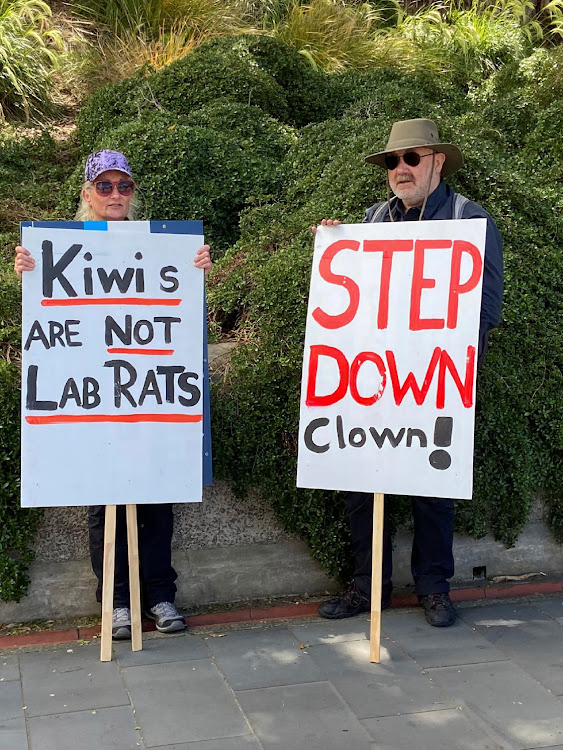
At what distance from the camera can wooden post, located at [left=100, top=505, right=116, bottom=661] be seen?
3855 mm

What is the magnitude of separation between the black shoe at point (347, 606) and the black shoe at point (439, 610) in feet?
0.89

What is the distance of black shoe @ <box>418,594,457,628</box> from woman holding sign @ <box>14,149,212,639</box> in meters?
1.10

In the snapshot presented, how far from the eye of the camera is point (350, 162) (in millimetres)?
5582

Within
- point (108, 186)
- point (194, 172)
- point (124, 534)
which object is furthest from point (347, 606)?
point (194, 172)

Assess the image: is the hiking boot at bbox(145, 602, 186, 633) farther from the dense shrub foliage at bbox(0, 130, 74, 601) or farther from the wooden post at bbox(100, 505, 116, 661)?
the dense shrub foliage at bbox(0, 130, 74, 601)

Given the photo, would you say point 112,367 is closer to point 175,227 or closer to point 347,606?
point 175,227

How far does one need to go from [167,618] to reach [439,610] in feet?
3.98

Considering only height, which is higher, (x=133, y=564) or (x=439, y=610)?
(x=133, y=564)

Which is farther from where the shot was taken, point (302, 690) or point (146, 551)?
point (146, 551)

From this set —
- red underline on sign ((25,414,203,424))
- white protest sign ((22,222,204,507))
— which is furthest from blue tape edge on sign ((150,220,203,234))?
red underline on sign ((25,414,203,424))

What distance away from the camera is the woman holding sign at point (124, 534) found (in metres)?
4.10

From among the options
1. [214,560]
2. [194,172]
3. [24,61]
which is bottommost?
[214,560]

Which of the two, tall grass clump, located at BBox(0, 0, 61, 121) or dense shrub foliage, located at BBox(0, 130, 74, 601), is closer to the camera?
dense shrub foliage, located at BBox(0, 130, 74, 601)

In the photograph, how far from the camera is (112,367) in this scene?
3.88m
